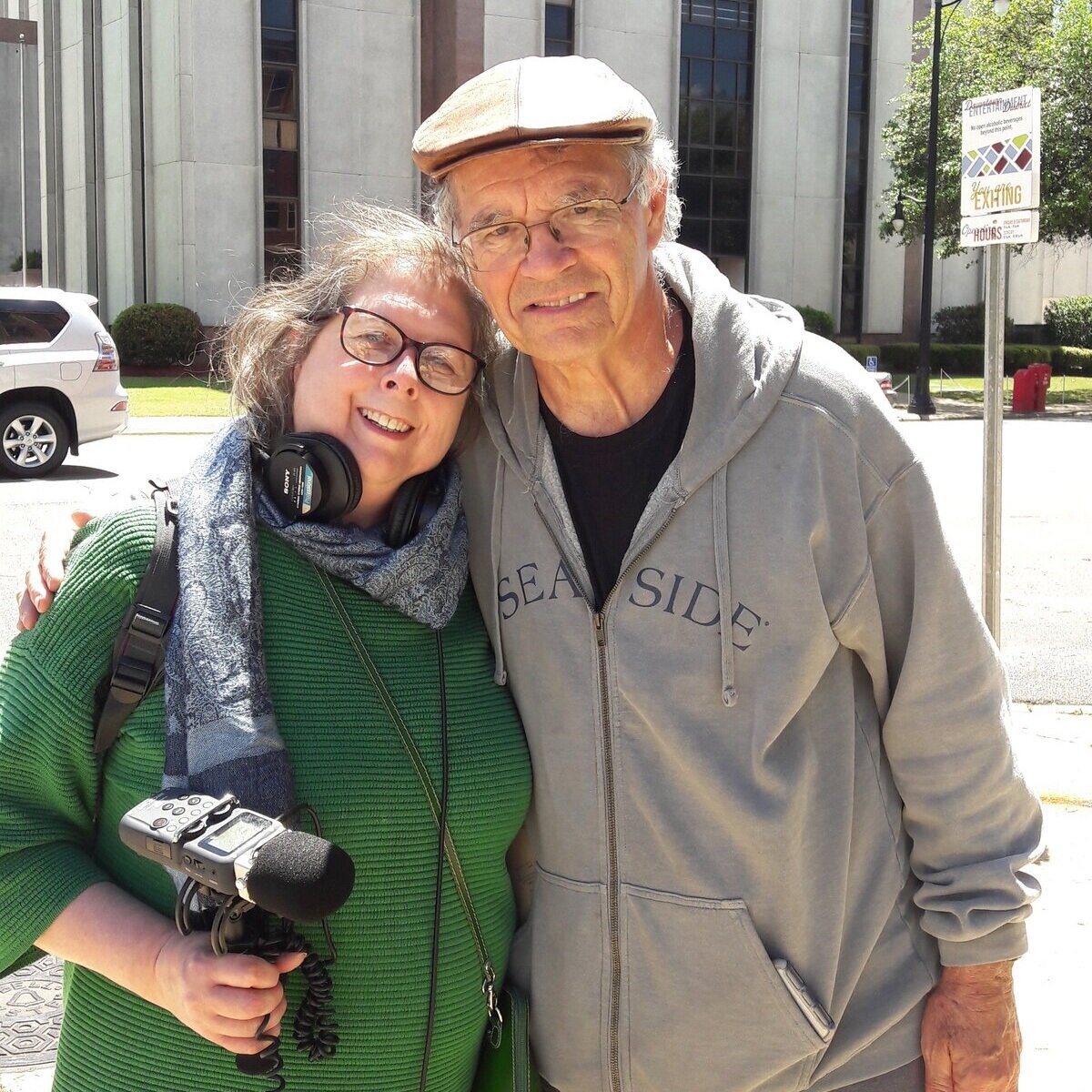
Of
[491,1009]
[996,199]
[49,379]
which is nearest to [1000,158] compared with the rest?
[996,199]

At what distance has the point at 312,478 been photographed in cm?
Answer: 209

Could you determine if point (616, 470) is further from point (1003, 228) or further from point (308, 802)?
point (1003, 228)

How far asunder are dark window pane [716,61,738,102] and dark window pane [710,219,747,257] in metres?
3.45

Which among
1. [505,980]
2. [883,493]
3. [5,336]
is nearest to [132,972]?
[505,980]

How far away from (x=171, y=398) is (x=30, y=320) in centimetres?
1073

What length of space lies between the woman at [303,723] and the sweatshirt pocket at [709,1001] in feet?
0.87

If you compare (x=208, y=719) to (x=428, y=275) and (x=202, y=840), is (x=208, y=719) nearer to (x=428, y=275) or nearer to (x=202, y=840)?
(x=202, y=840)

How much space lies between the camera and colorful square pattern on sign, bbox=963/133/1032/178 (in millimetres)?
4910

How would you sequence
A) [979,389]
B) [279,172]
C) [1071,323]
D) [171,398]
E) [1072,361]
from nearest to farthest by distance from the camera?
[171,398] → [279,172] → [979,389] → [1072,361] → [1071,323]

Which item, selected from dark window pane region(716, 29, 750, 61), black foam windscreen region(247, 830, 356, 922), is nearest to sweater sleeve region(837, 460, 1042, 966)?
black foam windscreen region(247, 830, 356, 922)

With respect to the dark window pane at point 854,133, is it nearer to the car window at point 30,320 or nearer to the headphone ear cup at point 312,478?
the car window at point 30,320

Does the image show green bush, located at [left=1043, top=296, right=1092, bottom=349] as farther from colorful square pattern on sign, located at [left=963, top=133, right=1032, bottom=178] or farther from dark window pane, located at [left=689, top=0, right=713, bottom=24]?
colorful square pattern on sign, located at [left=963, top=133, right=1032, bottom=178]

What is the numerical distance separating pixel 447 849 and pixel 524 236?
99cm

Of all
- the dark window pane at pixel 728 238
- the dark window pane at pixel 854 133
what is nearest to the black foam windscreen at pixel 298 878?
the dark window pane at pixel 728 238
